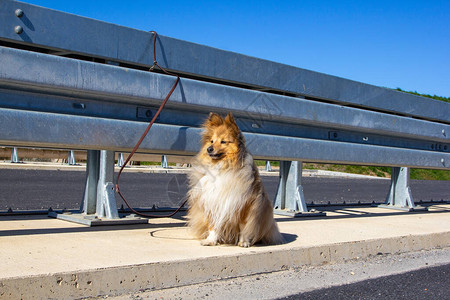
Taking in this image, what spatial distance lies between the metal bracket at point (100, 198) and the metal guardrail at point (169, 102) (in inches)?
0.9

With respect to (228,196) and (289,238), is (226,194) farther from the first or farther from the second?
(289,238)

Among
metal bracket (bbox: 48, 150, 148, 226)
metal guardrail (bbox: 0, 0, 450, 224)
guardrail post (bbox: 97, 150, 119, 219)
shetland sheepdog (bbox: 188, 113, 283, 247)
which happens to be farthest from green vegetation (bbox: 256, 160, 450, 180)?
shetland sheepdog (bbox: 188, 113, 283, 247)

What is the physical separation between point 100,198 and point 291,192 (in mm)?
2953

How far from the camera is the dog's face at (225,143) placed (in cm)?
524

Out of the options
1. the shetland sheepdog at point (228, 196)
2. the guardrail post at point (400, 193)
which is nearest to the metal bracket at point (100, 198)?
the shetland sheepdog at point (228, 196)

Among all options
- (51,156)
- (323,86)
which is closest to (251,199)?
(323,86)

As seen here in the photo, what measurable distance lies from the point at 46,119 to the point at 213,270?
2.02m

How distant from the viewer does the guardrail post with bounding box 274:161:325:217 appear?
734 cm

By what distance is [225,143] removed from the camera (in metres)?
5.27

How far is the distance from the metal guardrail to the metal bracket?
0.02 meters

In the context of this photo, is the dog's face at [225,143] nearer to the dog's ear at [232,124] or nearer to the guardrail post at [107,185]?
the dog's ear at [232,124]

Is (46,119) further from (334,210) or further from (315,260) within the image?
(334,210)

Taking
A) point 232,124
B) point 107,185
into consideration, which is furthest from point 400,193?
point 107,185

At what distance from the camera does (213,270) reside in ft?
13.9
